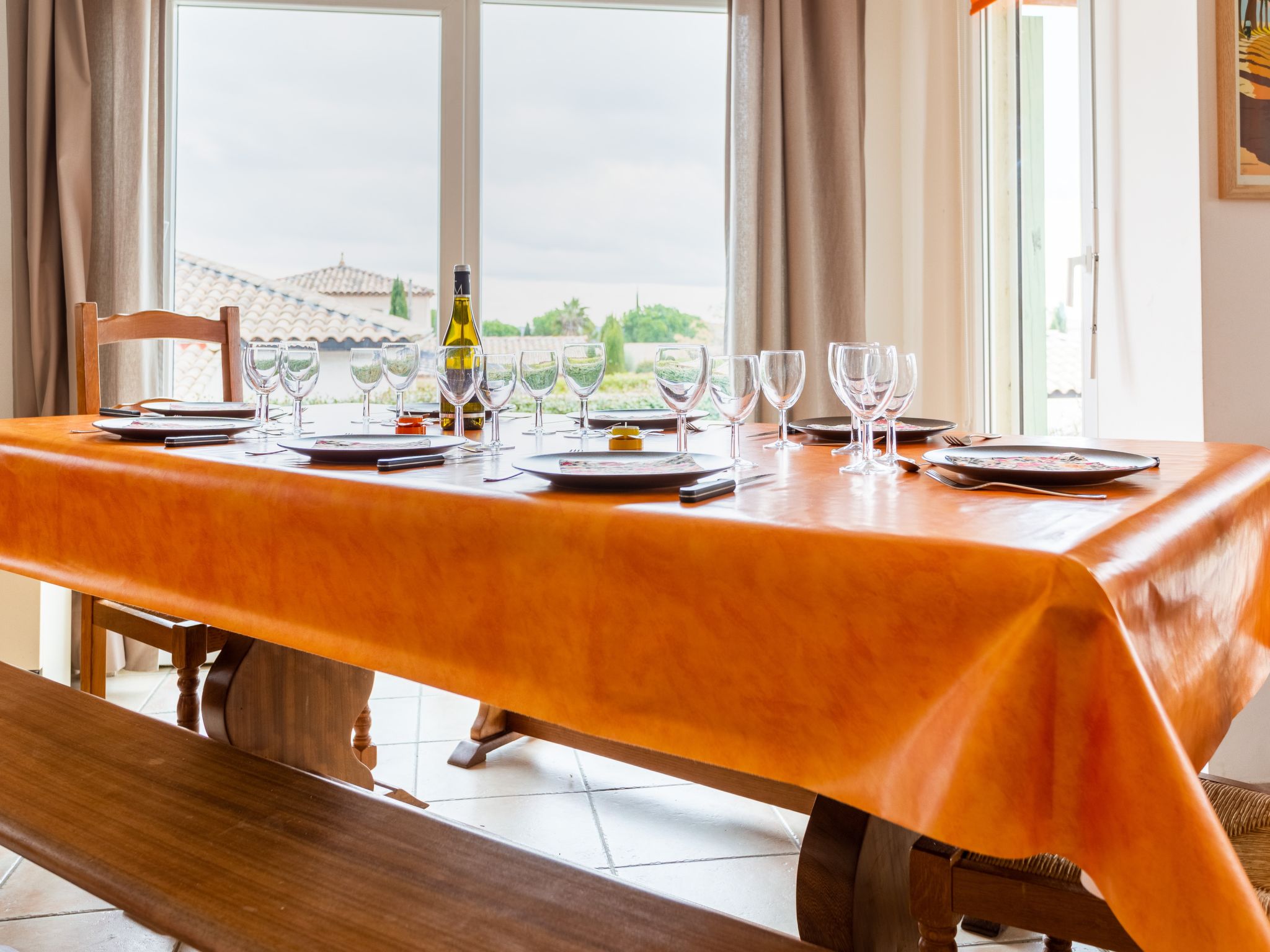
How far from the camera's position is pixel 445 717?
2.85 meters

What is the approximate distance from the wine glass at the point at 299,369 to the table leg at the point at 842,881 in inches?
40.5

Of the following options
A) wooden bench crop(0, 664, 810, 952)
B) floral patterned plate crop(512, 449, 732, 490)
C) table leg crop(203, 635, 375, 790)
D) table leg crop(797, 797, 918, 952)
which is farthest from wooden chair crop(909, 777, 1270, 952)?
table leg crop(203, 635, 375, 790)

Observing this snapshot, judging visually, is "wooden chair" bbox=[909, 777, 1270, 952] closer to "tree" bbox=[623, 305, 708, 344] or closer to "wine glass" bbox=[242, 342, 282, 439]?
"wine glass" bbox=[242, 342, 282, 439]

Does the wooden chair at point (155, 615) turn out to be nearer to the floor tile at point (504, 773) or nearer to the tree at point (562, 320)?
the floor tile at point (504, 773)

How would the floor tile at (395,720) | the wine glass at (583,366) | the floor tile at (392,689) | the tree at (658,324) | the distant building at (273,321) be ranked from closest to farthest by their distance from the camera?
the wine glass at (583,366), the floor tile at (395,720), the floor tile at (392,689), the distant building at (273,321), the tree at (658,324)

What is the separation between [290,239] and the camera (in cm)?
367

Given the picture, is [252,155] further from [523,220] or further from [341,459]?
[341,459]

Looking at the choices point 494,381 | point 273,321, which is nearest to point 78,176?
point 273,321

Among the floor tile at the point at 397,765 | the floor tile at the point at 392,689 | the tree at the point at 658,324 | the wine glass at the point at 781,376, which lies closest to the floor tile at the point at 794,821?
the floor tile at the point at 397,765

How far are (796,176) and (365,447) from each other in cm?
252

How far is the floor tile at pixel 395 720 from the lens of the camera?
268 cm

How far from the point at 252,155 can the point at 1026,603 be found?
363 centimetres

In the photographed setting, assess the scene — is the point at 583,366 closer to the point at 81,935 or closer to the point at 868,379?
the point at 868,379

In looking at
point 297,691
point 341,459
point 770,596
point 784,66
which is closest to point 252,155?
point 784,66
